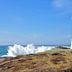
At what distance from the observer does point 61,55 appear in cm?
1009

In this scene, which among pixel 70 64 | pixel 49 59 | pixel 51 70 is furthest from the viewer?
pixel 49 59

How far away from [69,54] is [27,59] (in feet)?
5.14

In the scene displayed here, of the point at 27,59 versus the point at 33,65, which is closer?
the point at 33,65

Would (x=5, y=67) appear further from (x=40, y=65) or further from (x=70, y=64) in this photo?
(x=70, y=64)

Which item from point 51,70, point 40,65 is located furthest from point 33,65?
point 51,70

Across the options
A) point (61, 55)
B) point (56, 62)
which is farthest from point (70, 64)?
point (61, 55)

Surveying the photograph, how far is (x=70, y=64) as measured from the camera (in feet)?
29.4

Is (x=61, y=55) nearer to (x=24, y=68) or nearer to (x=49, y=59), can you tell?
(x=49, y=59)

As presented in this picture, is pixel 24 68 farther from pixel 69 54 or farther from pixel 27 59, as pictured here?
pixel 69 54

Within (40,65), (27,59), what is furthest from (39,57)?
(40,65)

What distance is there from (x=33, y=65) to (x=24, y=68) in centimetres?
36

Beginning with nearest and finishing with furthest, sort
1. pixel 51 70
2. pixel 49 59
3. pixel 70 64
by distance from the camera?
→ 1. pixel 51 70
2. pixel 70 64
3. pixel 49 59

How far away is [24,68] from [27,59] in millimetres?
1083

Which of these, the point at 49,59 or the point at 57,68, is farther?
the point at 49,59
